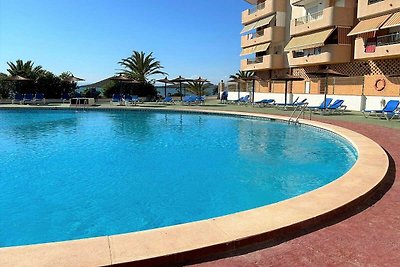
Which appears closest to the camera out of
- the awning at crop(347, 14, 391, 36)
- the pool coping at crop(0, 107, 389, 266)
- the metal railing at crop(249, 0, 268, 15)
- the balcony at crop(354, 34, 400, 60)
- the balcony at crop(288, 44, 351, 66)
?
the pool coping at crop(0, 107, 389, 266)

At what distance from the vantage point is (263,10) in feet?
128

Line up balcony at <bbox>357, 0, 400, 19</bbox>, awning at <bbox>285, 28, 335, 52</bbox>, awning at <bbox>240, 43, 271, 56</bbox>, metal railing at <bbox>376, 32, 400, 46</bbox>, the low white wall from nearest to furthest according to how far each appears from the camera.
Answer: the low white wall
balcony at <bbox>357, 0, 400, 19</bbox>
metal railing at <bbox>376, 32, 400, 46</bbox>
awning at <bbox>285, 28, 335, 52</bbox>
awning at <bbox>240, 43, 271, 56</bbox>

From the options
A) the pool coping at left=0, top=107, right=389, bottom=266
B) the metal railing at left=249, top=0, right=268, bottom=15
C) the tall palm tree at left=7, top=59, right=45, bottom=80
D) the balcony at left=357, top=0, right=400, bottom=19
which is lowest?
the pool coping at left=0, top=107, right=389, bottom=266

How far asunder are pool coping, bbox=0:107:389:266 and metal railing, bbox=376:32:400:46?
23.1 meters

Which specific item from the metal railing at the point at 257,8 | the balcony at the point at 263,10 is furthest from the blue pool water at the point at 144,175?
the metal railing at the point at 257,8

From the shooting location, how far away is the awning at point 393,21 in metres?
22.4

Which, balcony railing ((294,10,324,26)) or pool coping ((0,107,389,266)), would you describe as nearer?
pool coping ((0,107,389,266))

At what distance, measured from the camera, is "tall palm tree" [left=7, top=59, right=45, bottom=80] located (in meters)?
35.1

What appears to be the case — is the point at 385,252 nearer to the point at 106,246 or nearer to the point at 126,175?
the point at 106,246

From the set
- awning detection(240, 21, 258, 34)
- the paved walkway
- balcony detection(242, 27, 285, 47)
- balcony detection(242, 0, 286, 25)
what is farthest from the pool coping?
awning detection(240, 21, 258, 34)

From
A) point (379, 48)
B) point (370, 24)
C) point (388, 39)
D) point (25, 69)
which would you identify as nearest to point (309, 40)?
point (370, 24)

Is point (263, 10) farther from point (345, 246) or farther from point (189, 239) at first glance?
point (189, 239)

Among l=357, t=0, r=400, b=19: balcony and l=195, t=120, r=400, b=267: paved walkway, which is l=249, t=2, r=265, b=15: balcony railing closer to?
l=357, t=0, r=400, b=19: balcony

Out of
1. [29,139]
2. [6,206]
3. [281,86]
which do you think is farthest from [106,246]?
[281,86]
